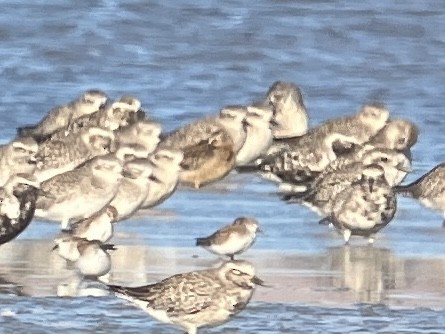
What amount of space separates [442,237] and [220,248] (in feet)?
5.39

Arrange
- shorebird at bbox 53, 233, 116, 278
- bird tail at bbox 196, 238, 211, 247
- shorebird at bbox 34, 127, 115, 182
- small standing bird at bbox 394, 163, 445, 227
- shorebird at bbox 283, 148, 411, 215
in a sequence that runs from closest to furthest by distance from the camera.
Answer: shorebird at bbox 53, 233, 116, 278
bird tail at bbox 196, 238, 211, 247
shorebird at bbox 283, 148, 411, 215
small standing bird at bbox 394, 163, 445, 227
shorebird at bbox 34, 127, 115, 182

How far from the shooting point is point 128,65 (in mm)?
18266

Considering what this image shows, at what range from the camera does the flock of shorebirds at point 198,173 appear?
8.79 meters

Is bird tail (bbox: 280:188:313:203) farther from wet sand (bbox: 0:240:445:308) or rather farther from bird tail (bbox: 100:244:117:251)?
bird tail (bbox: 100:244:117:251)

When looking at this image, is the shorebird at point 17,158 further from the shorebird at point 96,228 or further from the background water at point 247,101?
the shorebird at point 96,228

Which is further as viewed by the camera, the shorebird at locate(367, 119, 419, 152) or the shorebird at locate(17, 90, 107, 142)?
the shorebird at locate(17, 90, 107, 142)

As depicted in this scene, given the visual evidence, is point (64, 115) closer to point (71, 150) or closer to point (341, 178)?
point (71, 150)

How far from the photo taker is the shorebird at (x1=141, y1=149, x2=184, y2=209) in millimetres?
11812

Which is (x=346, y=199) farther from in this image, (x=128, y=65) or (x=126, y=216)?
(x=128, y=65)

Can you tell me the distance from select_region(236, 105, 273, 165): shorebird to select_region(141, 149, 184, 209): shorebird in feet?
4.92

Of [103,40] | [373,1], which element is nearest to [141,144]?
[103,40]

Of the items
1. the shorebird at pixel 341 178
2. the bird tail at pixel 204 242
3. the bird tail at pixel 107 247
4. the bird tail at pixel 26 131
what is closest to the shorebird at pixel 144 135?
the bird tail at pixel 26 131

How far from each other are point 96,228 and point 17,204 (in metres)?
0.50

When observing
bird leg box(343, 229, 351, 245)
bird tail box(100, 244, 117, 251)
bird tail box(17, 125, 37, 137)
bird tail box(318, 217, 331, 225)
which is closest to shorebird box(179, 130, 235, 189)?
bird tail box(17, 125, 37, 137)
